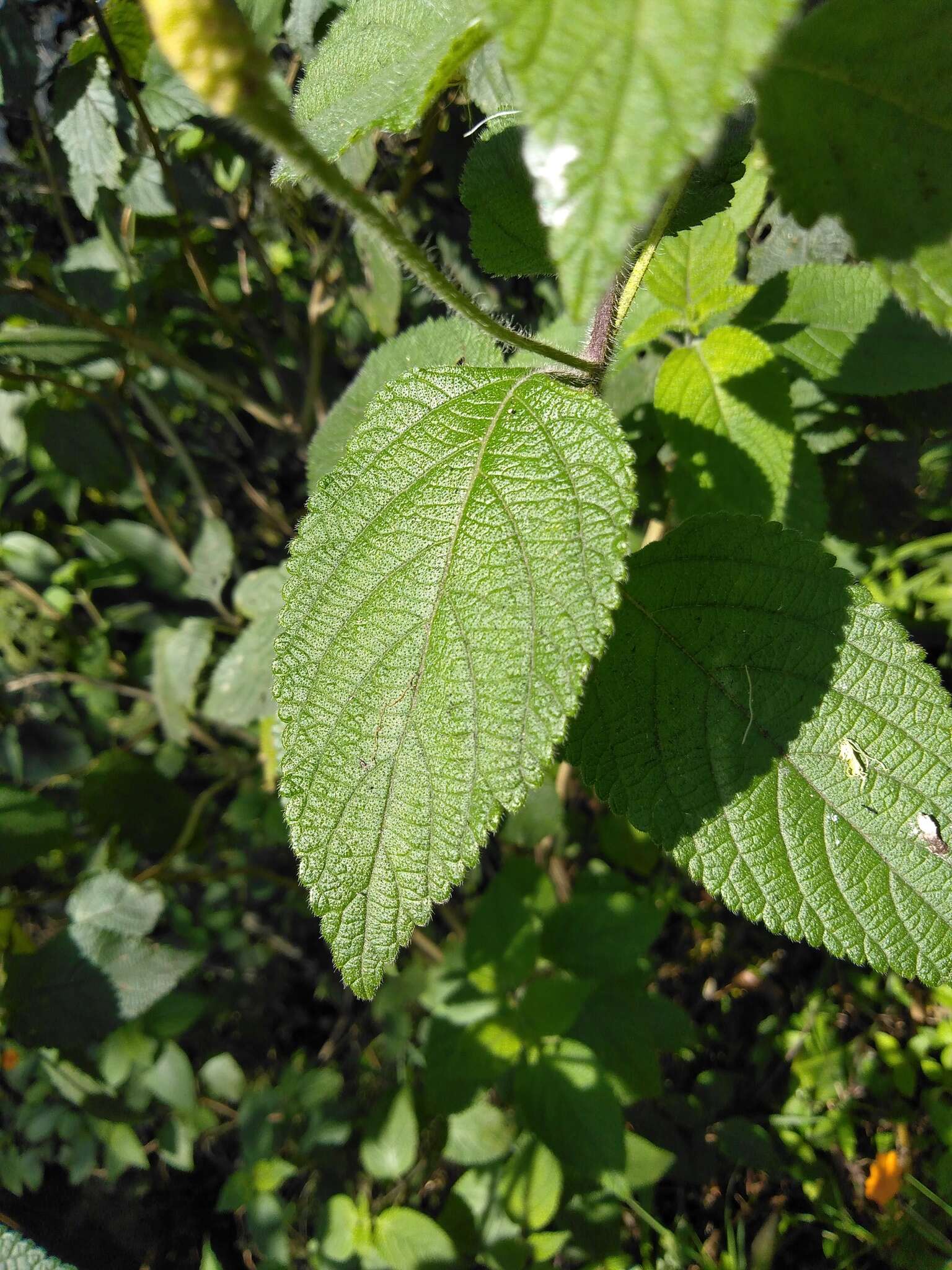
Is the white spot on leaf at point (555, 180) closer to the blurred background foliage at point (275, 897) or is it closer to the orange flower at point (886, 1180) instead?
the blurred background foliage at point (275, 897)

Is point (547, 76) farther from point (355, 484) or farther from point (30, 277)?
point (30, 277)

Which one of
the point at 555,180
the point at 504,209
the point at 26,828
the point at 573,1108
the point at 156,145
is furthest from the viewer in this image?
the point at 26,828

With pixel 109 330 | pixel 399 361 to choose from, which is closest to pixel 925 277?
pixel 399 361

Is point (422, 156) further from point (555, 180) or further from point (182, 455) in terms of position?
point (555, 180)

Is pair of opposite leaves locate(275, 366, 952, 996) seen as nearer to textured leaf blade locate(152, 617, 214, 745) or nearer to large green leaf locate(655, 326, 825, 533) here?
large green leaf locate(655, 326, 825, 533)

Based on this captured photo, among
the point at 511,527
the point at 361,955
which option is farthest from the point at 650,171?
the point at 361,955

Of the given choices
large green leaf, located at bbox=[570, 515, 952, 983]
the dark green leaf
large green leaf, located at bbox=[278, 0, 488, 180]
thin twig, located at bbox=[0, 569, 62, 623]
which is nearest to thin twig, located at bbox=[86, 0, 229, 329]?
large green leaf, located at bbox=[278, 0, 488, 180]
